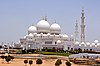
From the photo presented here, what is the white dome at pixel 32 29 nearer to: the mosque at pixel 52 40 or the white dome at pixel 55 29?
the mosque at pixel 52 40

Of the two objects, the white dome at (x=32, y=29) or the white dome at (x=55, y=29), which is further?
the white dome at (x=32, y=29)

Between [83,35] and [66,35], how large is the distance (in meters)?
5.50

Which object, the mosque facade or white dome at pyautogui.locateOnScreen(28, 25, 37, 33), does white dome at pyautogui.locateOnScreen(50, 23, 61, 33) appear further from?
white dome at pyautogui.locateOnScreen(28, 25, 37, 33)

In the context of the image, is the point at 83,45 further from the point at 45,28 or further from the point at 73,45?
the point at 45,28

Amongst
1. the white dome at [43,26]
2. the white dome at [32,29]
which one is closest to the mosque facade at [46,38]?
the white dome at [43,26]

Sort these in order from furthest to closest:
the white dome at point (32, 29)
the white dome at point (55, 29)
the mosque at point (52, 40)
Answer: the white dome at point (32, 29) → the white dome at point (55, 29) → the mosque at point (52, 40)

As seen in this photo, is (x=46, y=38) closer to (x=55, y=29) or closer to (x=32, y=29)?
(x=55, y=29)

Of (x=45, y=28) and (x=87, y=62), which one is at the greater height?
(x=45, y=28)

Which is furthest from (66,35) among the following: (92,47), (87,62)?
(87,62)

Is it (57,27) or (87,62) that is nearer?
(87,62)

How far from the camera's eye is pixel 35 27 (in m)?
75.8

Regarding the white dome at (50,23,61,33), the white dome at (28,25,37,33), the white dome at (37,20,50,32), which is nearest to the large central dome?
the white dome at (37,20,50,32)

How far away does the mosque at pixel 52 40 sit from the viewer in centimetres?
6800

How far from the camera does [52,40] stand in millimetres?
69625
